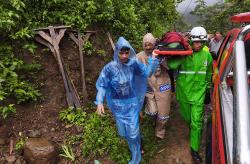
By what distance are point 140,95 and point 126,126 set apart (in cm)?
57

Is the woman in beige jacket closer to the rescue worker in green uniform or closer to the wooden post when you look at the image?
the rescue worker in green uniform

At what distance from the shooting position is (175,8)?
44.1 ft

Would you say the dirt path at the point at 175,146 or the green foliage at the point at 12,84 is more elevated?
the green foliage at the point at 12,84

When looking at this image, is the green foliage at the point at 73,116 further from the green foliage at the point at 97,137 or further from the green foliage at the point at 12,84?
the green foliage at the point at 12,84

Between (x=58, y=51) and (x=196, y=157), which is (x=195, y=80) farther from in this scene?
(x=58, y=51)

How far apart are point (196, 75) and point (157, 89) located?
642mm

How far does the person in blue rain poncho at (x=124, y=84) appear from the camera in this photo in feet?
15.4

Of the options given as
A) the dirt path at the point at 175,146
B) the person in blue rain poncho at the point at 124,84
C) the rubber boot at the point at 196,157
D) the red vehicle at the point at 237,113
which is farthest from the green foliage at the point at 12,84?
the red vehicle at the point at 237,113

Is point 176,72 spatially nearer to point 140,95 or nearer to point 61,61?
point 140,95

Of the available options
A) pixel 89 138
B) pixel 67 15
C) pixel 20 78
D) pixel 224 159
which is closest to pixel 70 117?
pixel 89 138

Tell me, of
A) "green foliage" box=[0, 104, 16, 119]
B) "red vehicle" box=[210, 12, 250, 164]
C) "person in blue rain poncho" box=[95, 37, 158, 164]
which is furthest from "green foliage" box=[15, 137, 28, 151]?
"red vehicle" box=[210, 12, 250, 164]

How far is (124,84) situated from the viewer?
475 cm

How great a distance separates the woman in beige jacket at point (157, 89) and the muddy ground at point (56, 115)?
667mm

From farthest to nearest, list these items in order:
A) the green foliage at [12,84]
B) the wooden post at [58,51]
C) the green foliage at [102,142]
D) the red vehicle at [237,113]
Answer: the wooden post at [58,51]
the green foliage at [12,84]
the green foliage at [102,142]
the red vehicle at [237,113]
